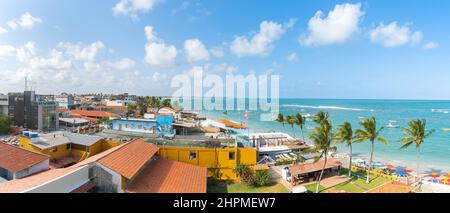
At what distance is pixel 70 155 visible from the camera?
16.2 m

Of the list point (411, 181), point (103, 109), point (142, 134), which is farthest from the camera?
point (103, 109)

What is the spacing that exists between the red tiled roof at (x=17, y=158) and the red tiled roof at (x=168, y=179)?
19.6 feet

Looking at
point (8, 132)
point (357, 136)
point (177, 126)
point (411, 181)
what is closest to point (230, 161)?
point (357, 136)

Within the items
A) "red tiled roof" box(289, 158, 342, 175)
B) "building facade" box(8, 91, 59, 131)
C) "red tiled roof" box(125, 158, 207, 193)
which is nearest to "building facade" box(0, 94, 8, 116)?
"building facade" box(8, 91, 59, 131)

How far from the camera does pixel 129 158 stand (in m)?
11.1

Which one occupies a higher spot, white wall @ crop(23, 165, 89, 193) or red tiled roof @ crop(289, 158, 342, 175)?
white wall @ crop(23, 165, 89, 193)

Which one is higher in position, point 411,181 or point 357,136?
point 357,136

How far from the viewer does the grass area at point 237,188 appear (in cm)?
1343

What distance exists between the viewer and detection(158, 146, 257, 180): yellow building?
49.7ft

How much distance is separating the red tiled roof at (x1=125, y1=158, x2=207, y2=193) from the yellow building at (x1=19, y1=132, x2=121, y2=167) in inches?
220

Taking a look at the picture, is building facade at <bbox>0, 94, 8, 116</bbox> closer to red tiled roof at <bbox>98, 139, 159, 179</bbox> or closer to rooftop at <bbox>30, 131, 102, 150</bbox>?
rooftop at <bbox>30, 131, 102, 150</bbox>

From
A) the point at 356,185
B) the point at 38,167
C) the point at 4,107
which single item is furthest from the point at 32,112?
the point at 356,185
